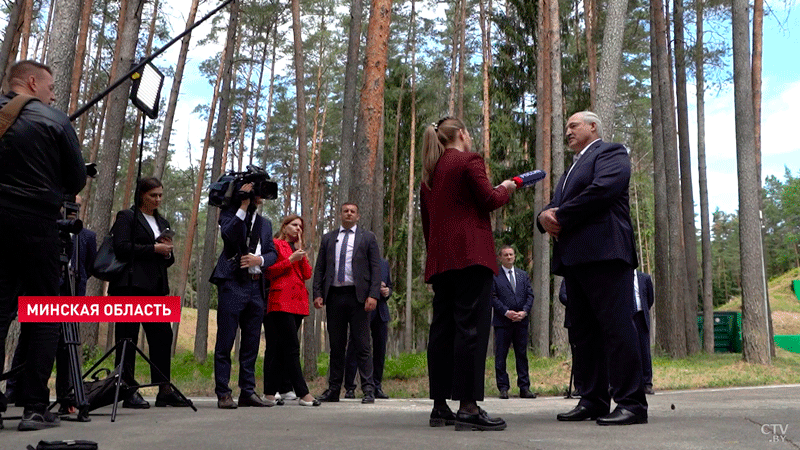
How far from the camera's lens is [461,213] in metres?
4.88

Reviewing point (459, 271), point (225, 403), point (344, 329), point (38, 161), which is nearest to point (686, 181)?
point (344, 329)

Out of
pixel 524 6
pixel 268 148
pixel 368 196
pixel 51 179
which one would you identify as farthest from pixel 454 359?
pixel 268 148

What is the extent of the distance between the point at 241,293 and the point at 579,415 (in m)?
3.39

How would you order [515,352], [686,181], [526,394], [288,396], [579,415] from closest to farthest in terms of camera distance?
[579,415] < [288,396] < [526,394] < [515,352] < [686,181]

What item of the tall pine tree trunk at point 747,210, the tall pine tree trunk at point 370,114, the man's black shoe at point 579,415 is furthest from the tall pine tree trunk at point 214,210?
the man's black shoe at point 579,415

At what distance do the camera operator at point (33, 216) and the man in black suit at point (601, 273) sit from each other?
320 cm

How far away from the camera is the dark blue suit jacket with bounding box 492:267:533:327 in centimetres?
965

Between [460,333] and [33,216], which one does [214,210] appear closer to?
[33,216]

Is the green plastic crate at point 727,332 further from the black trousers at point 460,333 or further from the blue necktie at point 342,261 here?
the black trousers at point 460,333

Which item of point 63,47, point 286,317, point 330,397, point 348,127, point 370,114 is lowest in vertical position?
point 330,397

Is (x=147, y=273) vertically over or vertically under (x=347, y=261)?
under

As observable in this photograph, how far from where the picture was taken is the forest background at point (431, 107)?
44.5 ft

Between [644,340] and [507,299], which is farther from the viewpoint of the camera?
[507,299]

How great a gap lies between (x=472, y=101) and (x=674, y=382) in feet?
91.9
